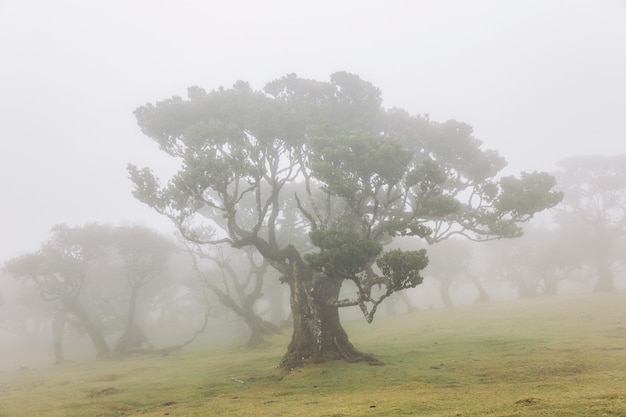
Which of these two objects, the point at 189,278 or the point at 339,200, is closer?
the point at 339,200

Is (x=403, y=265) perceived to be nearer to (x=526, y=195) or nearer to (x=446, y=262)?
(x=526, y=195)

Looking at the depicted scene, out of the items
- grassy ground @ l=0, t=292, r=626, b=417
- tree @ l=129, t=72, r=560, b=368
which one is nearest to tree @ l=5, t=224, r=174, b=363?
grassy ground @ l=0, t=292, r=626, b=417

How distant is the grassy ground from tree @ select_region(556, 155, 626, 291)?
132 ft

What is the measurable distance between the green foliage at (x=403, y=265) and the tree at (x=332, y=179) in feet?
0.15

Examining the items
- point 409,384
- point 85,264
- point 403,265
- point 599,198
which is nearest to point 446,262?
point 599,198

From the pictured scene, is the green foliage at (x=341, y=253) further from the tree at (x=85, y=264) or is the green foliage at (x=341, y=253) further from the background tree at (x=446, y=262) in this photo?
the background tree at (x=446, y=262)

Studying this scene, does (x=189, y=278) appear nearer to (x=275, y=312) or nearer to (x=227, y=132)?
(x=275, y=312)

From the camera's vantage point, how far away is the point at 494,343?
23156 mm

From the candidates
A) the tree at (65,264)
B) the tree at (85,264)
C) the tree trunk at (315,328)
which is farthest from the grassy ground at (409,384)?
the tree at (65,264)

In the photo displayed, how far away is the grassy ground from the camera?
1073 centimetres

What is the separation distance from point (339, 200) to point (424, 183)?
1310 cm

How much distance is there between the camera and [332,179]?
69.7 ft

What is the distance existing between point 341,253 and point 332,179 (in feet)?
15.6

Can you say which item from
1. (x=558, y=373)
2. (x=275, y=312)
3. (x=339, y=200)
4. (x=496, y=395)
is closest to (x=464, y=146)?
(x=339, y=200)
